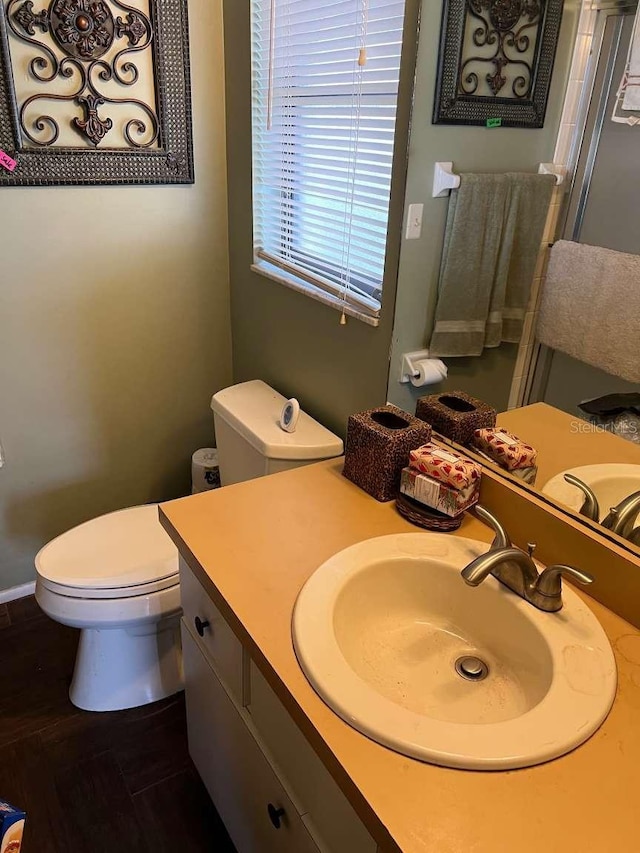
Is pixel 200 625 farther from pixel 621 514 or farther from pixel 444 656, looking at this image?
pixel 621 514

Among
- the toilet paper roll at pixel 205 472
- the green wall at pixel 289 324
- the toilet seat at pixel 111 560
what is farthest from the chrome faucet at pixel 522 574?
the toilet paper roll at pixel 205 472

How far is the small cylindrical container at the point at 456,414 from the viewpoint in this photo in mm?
1293

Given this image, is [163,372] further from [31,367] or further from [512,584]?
[512,584]

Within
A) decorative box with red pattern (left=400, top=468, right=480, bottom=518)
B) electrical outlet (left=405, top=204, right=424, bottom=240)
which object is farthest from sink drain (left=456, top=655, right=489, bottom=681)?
electrical outlet (left=405, top=204, right=424, bottom=240)

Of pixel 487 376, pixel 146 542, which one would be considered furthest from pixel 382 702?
pixel 146 542

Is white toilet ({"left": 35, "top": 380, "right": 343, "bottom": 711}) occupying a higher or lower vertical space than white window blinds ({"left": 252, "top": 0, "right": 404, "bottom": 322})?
lower

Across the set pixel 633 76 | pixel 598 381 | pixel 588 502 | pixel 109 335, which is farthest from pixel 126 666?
pixel 633 76

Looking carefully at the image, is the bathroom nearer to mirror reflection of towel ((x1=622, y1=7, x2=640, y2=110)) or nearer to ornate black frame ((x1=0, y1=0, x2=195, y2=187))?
ornate black frame ((x1=0, y1=0, x2=195, y2=187))

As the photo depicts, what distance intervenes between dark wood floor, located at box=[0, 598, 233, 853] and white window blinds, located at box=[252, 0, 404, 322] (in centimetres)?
125

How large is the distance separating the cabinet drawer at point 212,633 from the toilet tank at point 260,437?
0.45m

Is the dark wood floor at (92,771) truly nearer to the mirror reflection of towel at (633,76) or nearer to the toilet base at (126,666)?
the toilet base at (126,666)

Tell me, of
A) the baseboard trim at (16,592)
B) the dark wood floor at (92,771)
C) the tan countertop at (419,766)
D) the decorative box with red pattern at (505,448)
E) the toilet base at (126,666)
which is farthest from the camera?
the baseboard trim at (16,592)

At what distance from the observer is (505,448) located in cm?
123

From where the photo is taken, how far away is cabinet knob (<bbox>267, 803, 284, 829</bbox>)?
1.03 metres
